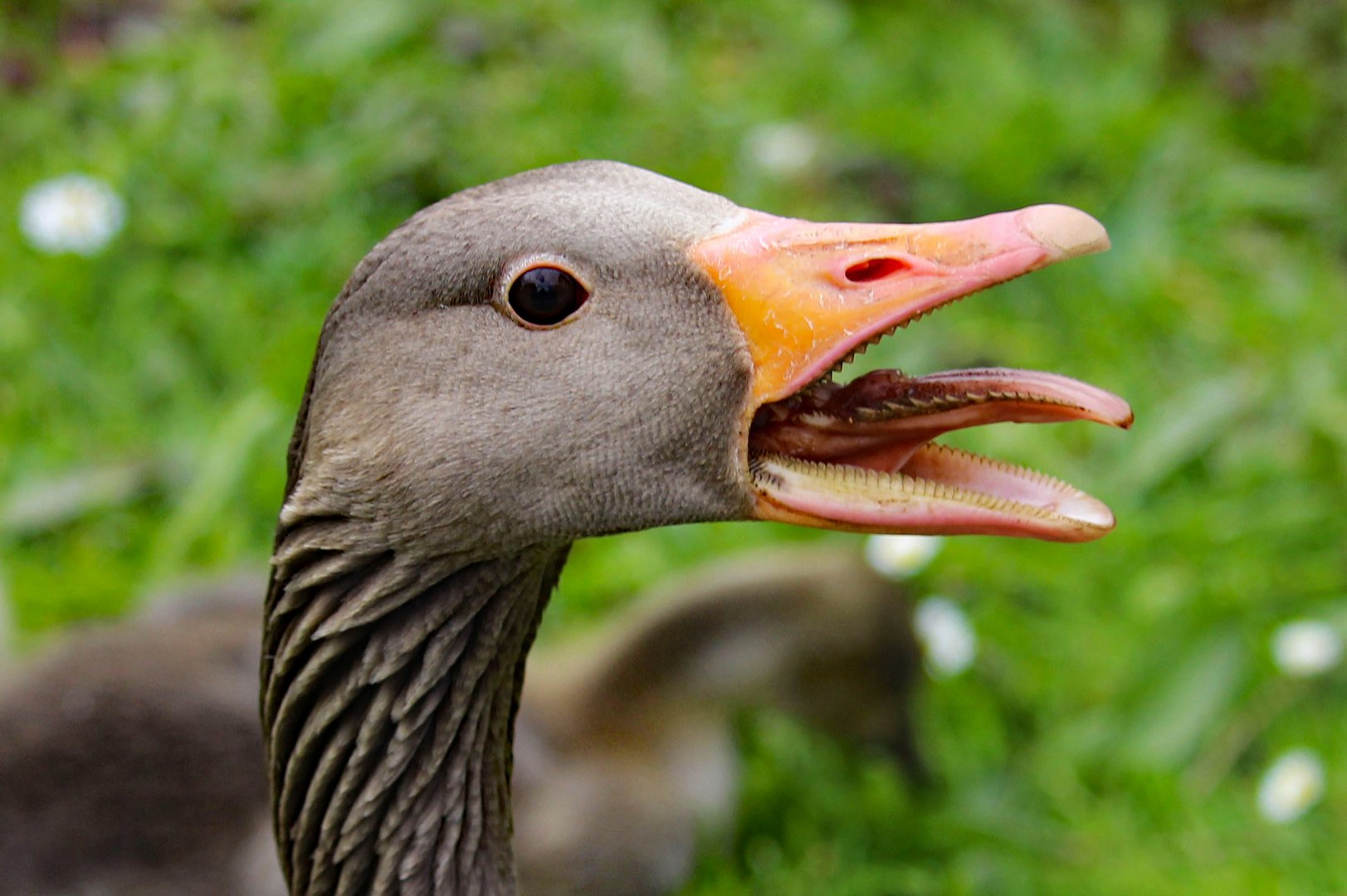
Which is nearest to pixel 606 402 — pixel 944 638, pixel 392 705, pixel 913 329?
pixel 392 705

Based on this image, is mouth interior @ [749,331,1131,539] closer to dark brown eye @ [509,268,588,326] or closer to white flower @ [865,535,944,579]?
dark brown eye @ [509,268,588,326]

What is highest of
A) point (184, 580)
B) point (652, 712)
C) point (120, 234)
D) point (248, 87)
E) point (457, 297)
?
point (248, 87)

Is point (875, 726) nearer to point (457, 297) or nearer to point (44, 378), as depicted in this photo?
point (457, 297)

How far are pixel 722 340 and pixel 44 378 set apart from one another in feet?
10.4

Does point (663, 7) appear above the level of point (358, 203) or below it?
above

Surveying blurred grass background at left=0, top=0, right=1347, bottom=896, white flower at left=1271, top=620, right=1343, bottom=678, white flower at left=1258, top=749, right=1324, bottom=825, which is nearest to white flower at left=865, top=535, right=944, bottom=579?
blurred grass background at left=0, top=0, right=1347, bottom=896

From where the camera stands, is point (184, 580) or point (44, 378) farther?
point (44, 378)

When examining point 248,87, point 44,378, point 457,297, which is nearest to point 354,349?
point 457,297

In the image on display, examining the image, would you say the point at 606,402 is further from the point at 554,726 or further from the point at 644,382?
the point at 554,726

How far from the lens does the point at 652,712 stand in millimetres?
3412

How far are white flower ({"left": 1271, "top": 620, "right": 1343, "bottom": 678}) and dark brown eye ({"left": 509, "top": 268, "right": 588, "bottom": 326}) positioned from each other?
9.09 ft

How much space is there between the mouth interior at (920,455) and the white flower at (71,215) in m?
3.30

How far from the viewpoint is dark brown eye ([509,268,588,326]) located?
5.65ft

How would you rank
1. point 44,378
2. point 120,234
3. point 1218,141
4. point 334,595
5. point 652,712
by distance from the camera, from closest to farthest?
point 334,595 < point 652,712 < point 44,378 < point 120,234 < point 1218,141
